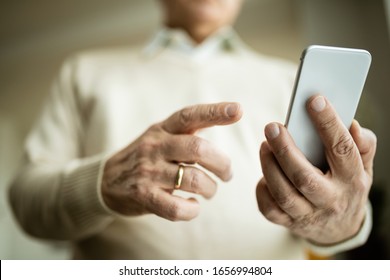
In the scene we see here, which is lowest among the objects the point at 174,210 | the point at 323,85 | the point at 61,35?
the point at 61,35

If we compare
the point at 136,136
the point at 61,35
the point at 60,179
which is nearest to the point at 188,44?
the point at 136,136

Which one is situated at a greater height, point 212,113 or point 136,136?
point 212,113

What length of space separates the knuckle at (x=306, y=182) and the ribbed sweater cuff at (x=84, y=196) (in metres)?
0.19

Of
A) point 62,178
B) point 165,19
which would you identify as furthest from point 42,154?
point 165,19

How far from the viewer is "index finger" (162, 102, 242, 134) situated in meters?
0.26

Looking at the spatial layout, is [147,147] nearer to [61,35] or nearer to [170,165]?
[170,165]

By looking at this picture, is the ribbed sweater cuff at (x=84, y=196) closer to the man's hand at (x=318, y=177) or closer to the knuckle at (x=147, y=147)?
the knuckle at (x=147, y=147)

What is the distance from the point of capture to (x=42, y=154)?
447 mm

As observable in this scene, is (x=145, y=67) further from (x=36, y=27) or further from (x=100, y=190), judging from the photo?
(x=36, y=27)

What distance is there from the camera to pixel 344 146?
10.0 inches

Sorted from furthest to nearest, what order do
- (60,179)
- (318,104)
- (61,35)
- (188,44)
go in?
(61,35), (188,44), (60,179), (318,104)

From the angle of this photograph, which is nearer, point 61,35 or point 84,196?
point 84,196

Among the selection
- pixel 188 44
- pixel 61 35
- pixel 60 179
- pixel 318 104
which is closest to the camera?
pixel 318 104

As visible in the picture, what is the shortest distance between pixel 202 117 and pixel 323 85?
0.10 meters
